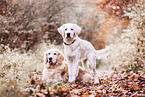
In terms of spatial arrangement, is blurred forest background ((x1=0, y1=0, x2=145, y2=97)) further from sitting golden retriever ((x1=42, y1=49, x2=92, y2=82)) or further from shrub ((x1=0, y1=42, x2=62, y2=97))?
sitting golden retriever ((x1=42, y1=49, x2=92, y2=82))

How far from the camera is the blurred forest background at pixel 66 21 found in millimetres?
6547

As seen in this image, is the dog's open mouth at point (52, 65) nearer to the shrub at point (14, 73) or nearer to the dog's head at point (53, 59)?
the dog's head at point (53, 59)

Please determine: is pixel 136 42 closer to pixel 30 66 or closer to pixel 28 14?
pixel 30 66

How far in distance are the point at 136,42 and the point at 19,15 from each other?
5.94 meters

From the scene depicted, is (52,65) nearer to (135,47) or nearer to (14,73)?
(14,73)

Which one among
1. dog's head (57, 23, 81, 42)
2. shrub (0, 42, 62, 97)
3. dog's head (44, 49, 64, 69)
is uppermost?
dog's head (57, 23, 81, 42)

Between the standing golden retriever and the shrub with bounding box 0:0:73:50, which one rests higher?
the shrub with bounding box 0:0:73:50

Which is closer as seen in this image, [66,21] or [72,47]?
[72,47]

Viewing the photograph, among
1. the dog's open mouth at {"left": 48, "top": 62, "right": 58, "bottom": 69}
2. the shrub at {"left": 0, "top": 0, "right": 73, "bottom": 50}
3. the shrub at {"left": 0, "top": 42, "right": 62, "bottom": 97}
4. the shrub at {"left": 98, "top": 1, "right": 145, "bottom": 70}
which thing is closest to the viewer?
the shrub at {"left": 0, "top": 42, "right": 62, "bottom": 97}

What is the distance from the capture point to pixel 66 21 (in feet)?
33.0

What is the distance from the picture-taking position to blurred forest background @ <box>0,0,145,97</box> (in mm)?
6547

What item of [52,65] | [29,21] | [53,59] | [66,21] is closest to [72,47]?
[53,59]

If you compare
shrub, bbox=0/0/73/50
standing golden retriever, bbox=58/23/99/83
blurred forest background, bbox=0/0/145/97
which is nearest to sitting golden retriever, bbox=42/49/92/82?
standing golden retriever, bbox=58/23/99/83

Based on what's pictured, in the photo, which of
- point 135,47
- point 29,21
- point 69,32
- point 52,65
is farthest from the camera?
point 29,21
